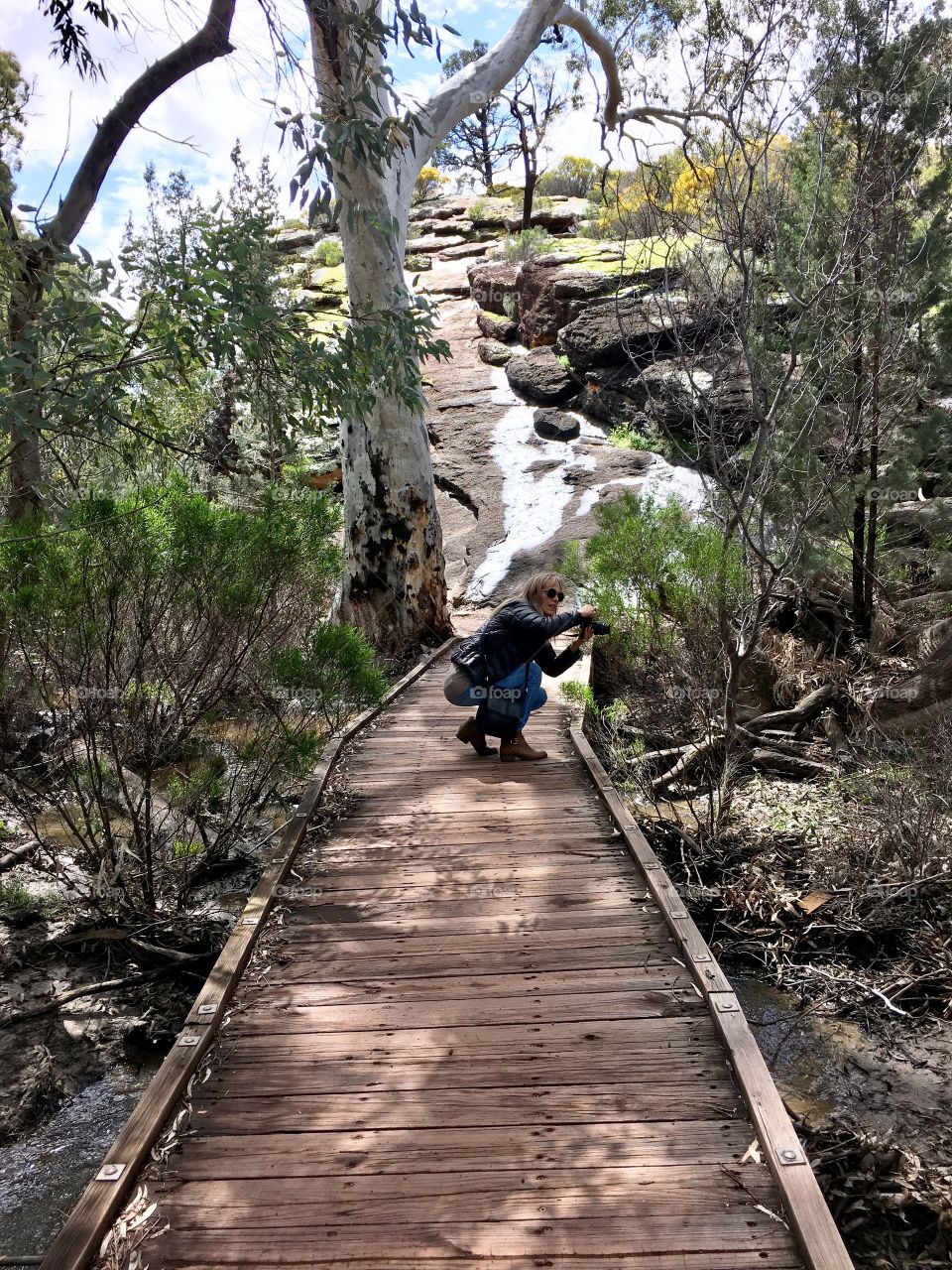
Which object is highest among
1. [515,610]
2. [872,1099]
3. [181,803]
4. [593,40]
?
[593,40]

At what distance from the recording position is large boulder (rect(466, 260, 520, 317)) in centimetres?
2238

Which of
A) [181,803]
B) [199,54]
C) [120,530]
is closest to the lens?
[120,530]

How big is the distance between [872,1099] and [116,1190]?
10.7ft

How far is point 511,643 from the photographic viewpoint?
5906 millimetres

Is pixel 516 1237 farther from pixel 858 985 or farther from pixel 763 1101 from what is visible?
pixel 858 985

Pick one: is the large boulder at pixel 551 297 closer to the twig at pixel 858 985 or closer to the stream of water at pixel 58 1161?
the twig at pixel 858 985

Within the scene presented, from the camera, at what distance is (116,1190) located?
2.27m

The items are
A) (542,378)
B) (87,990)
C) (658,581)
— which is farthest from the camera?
(542,378)

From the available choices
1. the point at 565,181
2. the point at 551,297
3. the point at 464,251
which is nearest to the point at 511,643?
the point at 551,297

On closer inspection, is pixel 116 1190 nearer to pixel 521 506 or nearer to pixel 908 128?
pixel 908 128

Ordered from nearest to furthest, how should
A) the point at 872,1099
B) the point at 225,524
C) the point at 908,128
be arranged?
the point at 872,1099
the point at 225,524
the point at 908,128

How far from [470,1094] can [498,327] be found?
20.3 meters

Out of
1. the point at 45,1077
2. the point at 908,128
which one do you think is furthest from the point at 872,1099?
the point at 908,128

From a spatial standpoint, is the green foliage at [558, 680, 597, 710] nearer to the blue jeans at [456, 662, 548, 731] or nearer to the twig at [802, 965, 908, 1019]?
the blue jeans at [456, 662, 548, 731]
